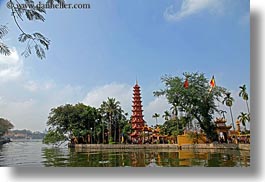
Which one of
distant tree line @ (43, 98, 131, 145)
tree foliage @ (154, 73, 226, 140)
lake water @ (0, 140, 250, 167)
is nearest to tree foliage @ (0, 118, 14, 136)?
lake water @ (0, 140, 250, 167)

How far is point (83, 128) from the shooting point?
13000 millimetres

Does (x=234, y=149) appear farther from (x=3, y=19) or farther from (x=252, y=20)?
(x=3, y=19)

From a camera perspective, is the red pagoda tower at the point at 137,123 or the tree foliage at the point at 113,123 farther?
the tree foliage at the point at 113,123

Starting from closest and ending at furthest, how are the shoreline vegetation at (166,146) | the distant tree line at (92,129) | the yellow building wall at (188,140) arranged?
the shoreline vegetation at (166,146) → the yellow building wall at (188,140) → the distant tree line at (92,129)

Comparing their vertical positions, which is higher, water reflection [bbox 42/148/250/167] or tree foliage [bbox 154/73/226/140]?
tree foliage [bbox 154/73/226/140]

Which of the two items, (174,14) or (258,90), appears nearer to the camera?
(258,90)

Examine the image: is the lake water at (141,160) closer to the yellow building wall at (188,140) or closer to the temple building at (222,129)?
the yellow building wall at (188,140)

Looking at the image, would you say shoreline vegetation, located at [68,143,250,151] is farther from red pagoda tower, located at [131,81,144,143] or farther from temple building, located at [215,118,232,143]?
red pagoda tower, located at [131,81,144,143]

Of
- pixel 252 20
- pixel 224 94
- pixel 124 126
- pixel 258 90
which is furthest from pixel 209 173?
pixel 124 126

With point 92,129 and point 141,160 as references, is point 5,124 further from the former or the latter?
point 92,129

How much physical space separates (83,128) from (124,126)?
5.12 ft

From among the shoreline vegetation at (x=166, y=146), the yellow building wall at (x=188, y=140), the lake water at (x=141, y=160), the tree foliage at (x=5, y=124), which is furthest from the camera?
the yellow building wall at (x=188, y=140)

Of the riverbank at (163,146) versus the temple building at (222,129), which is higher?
the temple building at (222,129)

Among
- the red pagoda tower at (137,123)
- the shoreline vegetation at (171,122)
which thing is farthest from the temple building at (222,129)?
the red pagoda tower at (137,123)
